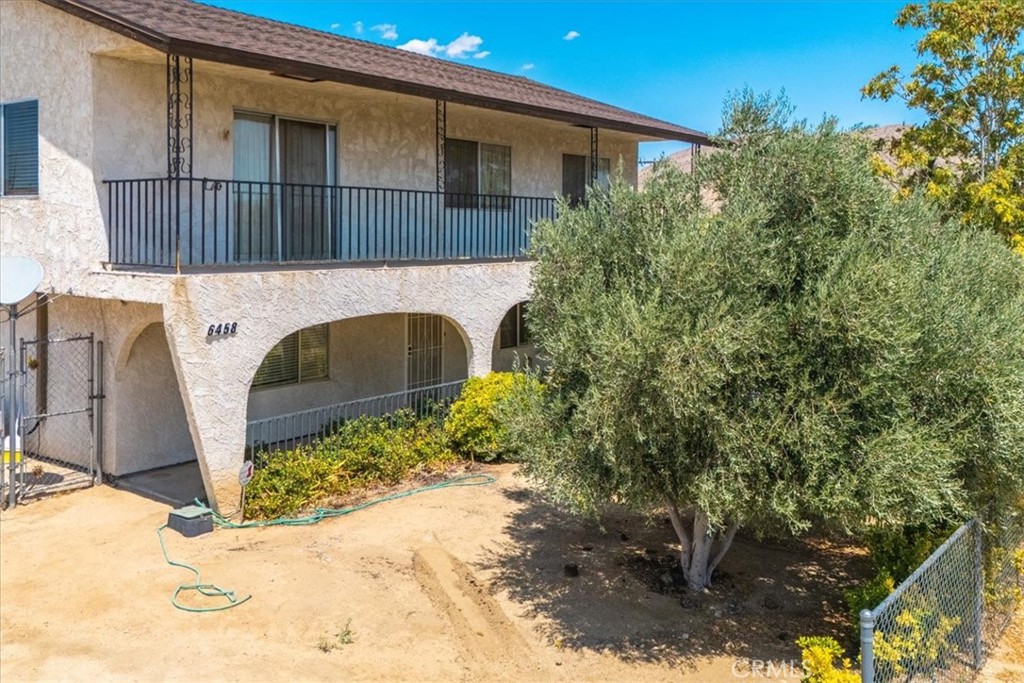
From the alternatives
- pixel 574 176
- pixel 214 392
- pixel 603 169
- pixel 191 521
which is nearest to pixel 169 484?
pixel 191 521

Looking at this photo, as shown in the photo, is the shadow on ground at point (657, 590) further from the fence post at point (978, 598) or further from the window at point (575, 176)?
the window at point (575, 176)

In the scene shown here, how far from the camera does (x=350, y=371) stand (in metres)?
14.8

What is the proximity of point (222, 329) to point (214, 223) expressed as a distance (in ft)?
5.21

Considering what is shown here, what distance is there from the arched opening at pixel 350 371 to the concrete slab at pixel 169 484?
113 centimetres

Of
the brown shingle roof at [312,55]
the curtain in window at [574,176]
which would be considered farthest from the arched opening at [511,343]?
the brown shingle roof at [312,55]

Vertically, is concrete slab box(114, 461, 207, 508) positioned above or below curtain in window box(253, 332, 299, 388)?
below

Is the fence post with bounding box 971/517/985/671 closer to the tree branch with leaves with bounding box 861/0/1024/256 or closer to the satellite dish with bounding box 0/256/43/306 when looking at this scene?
the tree branch with leaves with bounding box 861/0/1024/256

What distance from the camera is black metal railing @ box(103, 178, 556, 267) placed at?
35.0 feet

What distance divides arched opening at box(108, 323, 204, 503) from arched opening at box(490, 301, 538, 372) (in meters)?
7.41

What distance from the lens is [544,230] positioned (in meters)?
8.00

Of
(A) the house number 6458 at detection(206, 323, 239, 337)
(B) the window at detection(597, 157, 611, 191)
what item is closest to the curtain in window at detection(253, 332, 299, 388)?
(A) the house number 6458 at detection(206, 323, 239, 337)

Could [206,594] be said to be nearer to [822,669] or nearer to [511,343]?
[822,669]

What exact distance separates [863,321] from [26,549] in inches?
352

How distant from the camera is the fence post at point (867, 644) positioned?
194 inches
